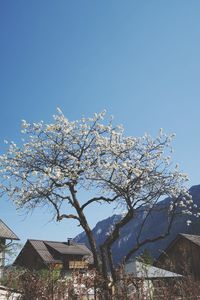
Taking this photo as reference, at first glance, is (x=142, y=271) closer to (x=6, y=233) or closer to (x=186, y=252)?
(x=6, y=233)

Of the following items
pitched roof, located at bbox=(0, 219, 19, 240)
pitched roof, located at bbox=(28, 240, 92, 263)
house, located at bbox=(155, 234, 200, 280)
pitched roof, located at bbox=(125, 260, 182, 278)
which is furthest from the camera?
pitched roof, located at bbox=(28, 240, 92, 263)

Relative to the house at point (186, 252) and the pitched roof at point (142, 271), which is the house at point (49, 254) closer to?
the house at point (186, 252)

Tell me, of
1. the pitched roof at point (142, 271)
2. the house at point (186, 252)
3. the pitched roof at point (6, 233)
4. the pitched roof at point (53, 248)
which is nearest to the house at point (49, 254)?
the pitched roof at point (53, 248)

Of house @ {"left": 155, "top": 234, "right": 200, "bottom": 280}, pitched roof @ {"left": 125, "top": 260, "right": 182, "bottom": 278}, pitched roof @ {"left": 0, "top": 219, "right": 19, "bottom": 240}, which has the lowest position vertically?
pitched roof @ {"left": 125, "top": 260, "right": 182, "bottom": 278}

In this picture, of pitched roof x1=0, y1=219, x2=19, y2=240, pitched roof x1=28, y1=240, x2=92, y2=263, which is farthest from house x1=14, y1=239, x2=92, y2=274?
pitched roof x1=0, y1=219, x2=19, y2=240

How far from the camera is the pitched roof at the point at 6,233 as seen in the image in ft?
109

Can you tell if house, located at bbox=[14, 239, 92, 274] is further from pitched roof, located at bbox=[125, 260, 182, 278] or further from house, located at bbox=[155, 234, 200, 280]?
pitched roof, located at bbox=[125, 260, 182, 278]

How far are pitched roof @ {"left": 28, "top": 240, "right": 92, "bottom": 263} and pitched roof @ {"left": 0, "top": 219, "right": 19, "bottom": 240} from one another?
30.0 feet

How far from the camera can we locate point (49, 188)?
18.6 m

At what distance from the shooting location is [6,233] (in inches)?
1332

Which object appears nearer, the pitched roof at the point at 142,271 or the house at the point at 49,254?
the pitched roof at the point at 142,271

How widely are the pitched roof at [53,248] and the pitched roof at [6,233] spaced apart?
30.0 feet

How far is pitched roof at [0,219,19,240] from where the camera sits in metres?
33.2

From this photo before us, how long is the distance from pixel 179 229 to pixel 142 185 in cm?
12095
